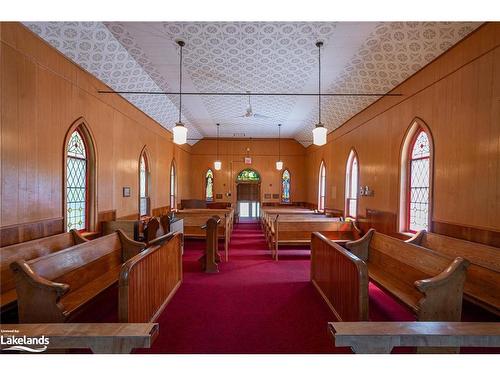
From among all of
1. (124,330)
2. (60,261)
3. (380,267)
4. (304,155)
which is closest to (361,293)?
(380,267)

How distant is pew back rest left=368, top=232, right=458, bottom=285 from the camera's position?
2.83 metres

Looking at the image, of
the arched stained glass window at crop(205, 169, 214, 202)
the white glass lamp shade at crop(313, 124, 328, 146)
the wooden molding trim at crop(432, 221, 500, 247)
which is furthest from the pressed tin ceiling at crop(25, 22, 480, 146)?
the arched stained glass window at crop(205, 169, 214, 202)

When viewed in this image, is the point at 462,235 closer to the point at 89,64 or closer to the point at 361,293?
the point at 361,293

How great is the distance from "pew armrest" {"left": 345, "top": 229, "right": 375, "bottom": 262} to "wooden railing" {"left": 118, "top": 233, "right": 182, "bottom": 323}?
8.39ft

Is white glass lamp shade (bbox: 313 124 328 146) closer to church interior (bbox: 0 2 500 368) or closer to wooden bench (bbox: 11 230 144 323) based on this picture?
church interior (bbox: 0 2 500 368)

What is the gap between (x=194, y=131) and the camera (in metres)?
11.3

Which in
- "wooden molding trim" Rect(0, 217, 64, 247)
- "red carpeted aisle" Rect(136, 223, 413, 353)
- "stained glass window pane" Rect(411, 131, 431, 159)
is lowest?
"red carpeted aisle" Rect(136, 223, 413, 353)

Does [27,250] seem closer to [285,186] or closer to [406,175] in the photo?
[406,175]

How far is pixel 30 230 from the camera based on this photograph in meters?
3.41

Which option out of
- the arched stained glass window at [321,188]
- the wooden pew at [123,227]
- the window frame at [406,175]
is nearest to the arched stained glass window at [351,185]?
the window frame at [406,175]

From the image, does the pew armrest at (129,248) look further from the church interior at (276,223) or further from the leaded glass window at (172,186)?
the leaded glass window at (172,186)

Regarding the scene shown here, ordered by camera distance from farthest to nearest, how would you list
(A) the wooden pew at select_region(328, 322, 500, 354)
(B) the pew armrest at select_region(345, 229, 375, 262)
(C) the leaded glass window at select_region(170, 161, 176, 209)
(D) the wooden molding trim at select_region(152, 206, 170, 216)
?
(C) the leaded glass window at select_region(170, 161, 176, 209) < (D) the wooden molding trim at select_region(152, 206, 170, 216) < (B) the pew armrest at select_region(345, 229, 375, 262) < (A) the wooden pew at select_region(328, 322, 500, 354)

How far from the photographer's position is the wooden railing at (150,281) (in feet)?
7.43

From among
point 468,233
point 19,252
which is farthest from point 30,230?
point 468,233
